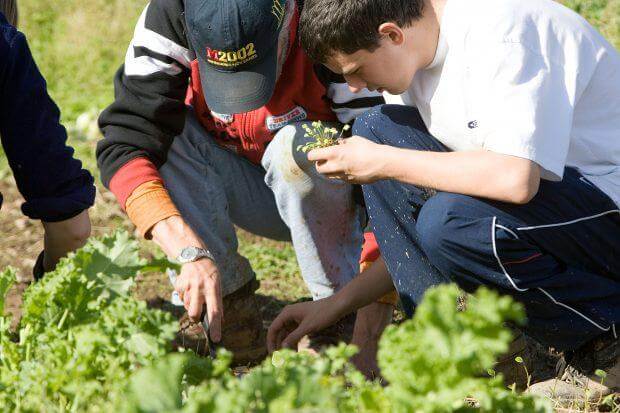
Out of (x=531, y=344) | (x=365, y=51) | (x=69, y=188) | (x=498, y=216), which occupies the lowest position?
(x=531, y=344)

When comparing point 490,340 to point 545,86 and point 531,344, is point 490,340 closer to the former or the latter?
point 545,86

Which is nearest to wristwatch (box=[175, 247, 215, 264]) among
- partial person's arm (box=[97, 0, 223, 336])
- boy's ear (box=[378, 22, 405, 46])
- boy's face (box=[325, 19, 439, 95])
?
partial person's arm (box=[97, 0, 223, 336])

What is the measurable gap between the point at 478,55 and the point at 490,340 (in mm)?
1144

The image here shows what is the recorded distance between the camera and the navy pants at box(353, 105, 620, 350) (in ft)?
7.77

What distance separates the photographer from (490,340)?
4.56 feet

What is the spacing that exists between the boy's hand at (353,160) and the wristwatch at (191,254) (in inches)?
18.4

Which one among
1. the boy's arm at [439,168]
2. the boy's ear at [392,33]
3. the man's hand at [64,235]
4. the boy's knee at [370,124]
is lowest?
the man's hand at [64,235]

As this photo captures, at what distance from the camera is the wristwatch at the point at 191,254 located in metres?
2.71

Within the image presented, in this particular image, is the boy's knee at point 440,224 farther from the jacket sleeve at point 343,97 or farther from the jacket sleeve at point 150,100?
the jacket sleeve at point 150,100

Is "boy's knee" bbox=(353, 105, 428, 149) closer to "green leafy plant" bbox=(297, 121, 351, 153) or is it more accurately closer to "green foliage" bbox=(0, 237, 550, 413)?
"green leafy plant" bbox=(297, 121, 351, 153)

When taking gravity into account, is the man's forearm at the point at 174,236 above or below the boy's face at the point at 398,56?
below

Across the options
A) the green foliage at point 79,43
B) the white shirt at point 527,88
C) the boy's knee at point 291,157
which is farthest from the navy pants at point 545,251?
the green foliage at point 79,43

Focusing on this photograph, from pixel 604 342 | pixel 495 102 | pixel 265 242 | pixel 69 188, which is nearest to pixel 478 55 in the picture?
pixel 495 102

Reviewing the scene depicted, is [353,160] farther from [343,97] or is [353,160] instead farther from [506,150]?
[343,97]
